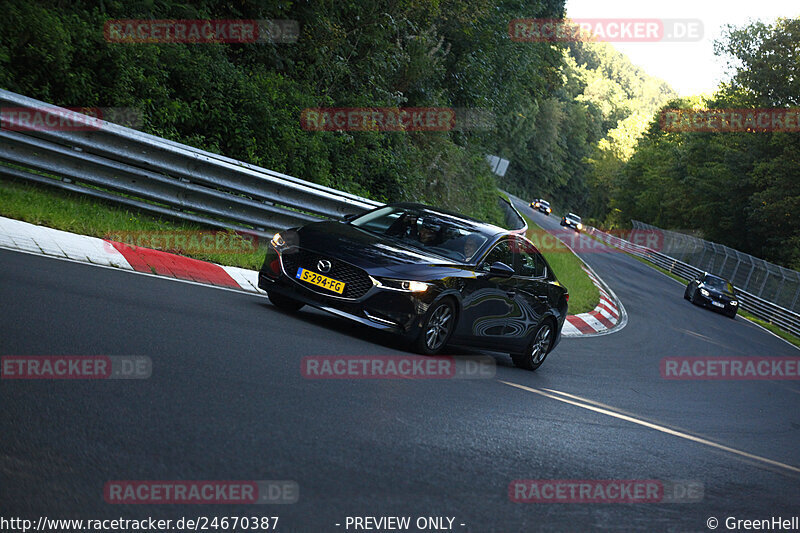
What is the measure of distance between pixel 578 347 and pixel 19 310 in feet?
31.0

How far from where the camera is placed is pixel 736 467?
742cm

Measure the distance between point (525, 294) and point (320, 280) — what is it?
9.25 ft

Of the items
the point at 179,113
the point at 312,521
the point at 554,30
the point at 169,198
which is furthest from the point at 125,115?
the point at 554,30

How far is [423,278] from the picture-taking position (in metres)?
8.66

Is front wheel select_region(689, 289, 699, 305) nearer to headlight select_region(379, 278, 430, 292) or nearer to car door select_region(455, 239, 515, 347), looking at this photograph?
car door select_region(455, 239, 515, 347)

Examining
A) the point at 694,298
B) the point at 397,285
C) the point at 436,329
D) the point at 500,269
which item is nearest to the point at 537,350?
the point at 500,269

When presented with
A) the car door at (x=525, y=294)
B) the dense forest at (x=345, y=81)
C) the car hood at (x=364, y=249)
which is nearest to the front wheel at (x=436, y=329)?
the car hood at (x=364, y=249)

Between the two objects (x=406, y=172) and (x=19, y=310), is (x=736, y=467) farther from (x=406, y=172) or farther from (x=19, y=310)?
(x=406, y=172)

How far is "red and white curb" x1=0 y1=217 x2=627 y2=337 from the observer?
9188 mm

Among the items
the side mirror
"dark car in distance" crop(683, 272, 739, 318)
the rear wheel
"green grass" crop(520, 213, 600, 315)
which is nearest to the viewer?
the rear wheel

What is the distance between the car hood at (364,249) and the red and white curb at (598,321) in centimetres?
671

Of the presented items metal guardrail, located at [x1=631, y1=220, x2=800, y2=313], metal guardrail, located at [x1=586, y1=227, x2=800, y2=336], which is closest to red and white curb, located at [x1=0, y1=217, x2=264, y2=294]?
metal guardrail, located at [x1=586, y1=227, x2=800, y2=336]

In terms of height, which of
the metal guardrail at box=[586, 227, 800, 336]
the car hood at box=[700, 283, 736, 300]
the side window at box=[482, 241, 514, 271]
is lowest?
the metal guardrail at box=[586, 227, 800, 336]

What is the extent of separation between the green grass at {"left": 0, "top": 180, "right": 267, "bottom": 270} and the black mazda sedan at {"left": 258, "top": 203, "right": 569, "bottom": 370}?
2277 mm
